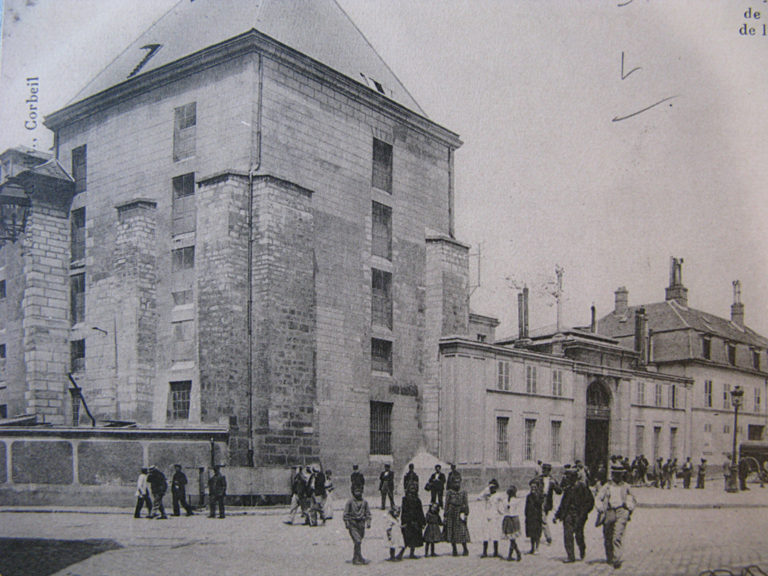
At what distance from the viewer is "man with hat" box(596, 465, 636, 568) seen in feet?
36.2

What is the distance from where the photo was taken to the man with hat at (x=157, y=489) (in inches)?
621

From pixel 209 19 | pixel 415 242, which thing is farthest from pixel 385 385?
pixel 209 19

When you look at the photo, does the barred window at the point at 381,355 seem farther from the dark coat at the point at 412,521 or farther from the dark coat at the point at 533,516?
the dark coat at the point at 412,521

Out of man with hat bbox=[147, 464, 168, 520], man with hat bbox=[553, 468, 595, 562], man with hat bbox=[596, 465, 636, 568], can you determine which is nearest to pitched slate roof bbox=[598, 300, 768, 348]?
man with hat bbox=[553, 468, 595, 562]

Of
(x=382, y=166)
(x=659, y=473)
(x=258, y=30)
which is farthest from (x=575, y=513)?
(x=659, y=473)

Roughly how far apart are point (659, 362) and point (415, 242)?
1614 cm

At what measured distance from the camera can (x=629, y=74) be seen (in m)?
11.5

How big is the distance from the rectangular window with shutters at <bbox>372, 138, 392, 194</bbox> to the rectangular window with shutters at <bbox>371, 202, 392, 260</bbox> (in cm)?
68

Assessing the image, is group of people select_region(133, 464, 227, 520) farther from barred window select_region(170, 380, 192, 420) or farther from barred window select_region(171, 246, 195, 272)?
barred window select_region(171, 246, 195, 272)

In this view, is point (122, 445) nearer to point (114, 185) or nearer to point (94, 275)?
point (94, 275)

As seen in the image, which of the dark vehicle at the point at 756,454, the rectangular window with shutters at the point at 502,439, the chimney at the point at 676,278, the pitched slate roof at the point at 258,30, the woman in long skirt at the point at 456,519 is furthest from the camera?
the dark vehicle at the point at 756,454

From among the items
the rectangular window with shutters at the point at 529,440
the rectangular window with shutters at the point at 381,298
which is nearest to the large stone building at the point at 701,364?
the rectangular window with shutters at the point at 529,440

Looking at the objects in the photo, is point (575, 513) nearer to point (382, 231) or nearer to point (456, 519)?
point (456, 519)

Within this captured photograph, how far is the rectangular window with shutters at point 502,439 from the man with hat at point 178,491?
42.5ft
